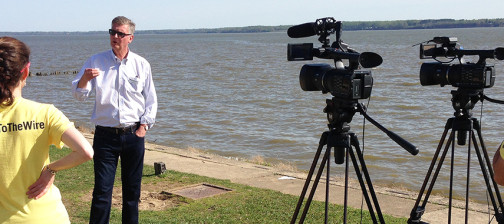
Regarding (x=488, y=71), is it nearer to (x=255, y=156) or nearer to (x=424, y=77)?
(x=424, y=77)

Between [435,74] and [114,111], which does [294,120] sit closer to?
[435,74]

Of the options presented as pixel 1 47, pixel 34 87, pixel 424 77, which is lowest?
pixel 34 87

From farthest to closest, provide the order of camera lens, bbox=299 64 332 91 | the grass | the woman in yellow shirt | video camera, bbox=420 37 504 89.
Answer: the grass < video camera, bbox=420 37 504 89 < camera lens, bbox=299 64 332 91 < the woman in yellow shirt

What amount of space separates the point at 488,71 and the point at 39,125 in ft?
11.2

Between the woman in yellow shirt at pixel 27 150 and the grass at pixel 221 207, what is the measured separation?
10.7 feet

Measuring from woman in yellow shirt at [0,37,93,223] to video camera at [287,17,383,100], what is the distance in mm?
1665

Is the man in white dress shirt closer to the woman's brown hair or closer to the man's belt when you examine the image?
the man's belt

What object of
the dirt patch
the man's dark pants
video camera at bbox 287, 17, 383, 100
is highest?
video camera at bbox 287, 17, 383, 100

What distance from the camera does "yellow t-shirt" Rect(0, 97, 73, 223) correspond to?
274cm

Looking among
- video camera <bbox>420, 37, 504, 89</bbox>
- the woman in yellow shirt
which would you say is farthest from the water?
the woman in yellow shirt

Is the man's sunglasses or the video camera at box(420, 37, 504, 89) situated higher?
the man's sunglasses

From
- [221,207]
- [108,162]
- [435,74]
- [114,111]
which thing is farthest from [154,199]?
[435,74]

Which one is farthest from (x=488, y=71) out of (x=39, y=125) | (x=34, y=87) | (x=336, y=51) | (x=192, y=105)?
(x=34, y=87)

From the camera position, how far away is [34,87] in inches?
1272
